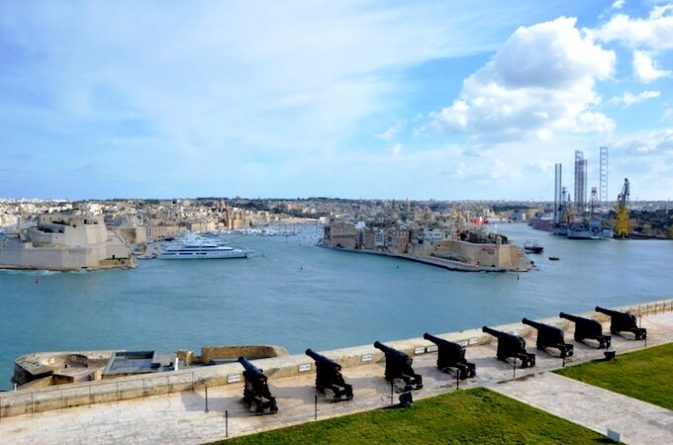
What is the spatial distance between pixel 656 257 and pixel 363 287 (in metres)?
28.0

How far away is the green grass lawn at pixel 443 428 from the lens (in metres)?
4.14

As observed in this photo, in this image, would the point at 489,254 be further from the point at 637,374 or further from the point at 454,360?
the point at 454,360

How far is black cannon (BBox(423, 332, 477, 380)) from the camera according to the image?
565cm

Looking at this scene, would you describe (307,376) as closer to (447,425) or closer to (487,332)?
(447,425)

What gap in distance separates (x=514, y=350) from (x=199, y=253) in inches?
1469

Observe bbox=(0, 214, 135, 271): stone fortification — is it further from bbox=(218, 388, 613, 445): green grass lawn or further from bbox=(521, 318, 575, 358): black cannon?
bbox=(218, 388, 613, 445): green grass lawn

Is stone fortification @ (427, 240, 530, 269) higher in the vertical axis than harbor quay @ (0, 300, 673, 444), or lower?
lower

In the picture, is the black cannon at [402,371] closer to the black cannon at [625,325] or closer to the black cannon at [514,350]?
the black cannon at [514,350]

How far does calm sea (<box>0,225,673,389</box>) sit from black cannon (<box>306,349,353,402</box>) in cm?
938

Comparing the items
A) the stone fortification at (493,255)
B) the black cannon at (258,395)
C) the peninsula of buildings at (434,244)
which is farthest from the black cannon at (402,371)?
the stone fortification at (493,255)

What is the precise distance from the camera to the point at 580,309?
2106cm

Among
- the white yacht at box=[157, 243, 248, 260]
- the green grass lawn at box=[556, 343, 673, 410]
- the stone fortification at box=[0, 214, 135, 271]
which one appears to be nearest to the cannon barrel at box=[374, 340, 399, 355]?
the green grass lawn at box=[556, 343, 673, 410]

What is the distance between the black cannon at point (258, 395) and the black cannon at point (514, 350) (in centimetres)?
288

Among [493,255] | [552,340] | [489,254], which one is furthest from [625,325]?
[489,254]
